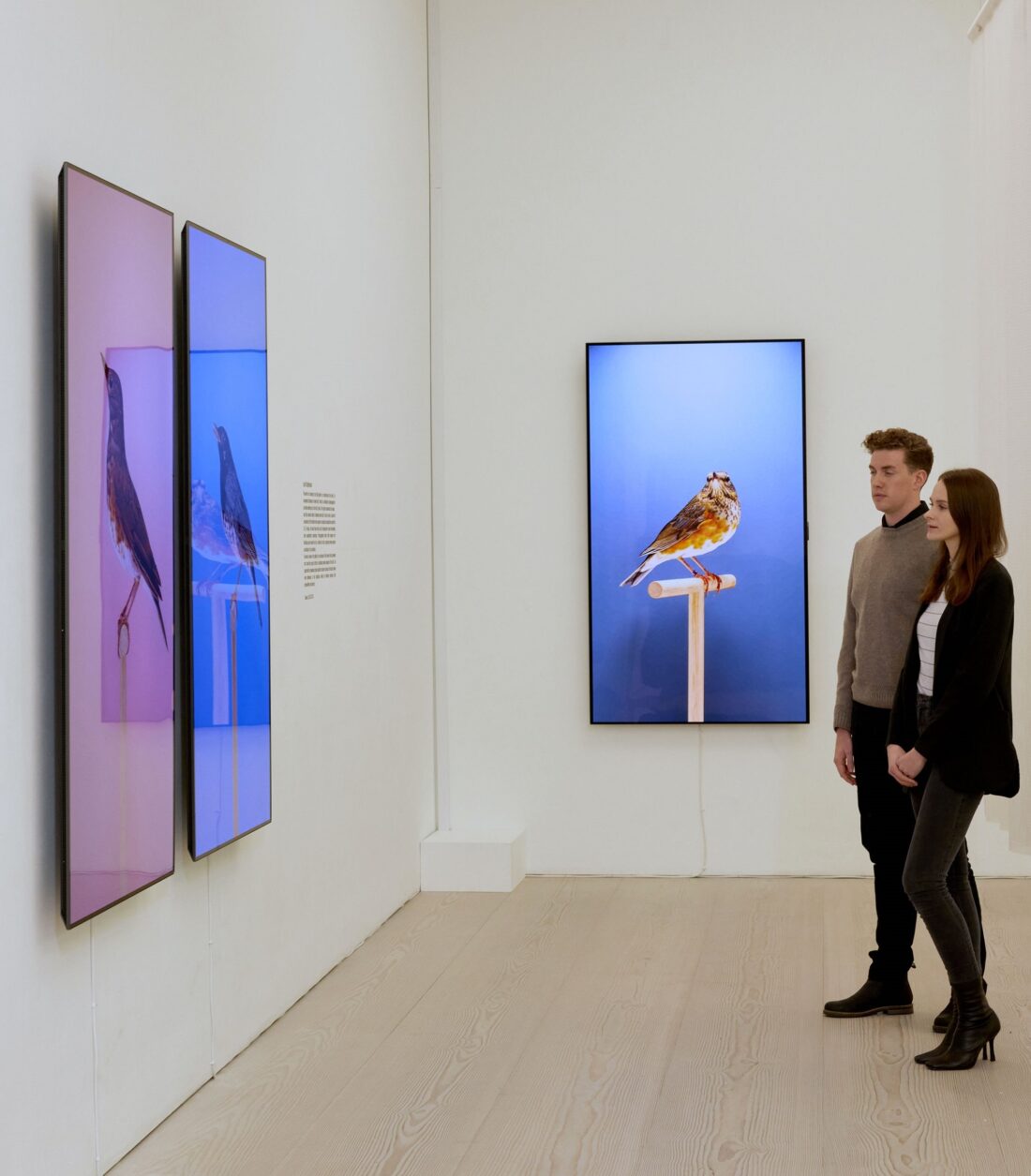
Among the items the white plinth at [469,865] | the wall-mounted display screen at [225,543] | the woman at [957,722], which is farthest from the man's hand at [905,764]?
the white plinth at [469,865]

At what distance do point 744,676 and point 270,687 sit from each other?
8.45ft

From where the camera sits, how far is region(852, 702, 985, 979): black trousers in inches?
162

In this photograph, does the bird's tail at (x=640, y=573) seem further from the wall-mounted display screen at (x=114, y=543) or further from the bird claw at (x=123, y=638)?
the bird claw at (x=123, y=638)

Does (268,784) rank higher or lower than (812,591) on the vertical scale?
lower

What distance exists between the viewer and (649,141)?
615cm

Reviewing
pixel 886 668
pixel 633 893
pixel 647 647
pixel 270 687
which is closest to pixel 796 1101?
pixel 886 668

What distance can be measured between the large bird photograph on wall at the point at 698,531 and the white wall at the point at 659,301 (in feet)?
0.41

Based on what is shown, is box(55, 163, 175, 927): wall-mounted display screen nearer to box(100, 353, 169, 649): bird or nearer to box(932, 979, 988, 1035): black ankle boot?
box(100, 353, 169, 649): bird

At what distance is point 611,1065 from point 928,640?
145 cm

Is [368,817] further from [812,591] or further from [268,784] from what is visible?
[812,591]

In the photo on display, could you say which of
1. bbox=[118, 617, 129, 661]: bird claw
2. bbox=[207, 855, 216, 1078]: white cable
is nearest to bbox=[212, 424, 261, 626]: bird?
bbox=[118, 617, 129, 661]: bird claw

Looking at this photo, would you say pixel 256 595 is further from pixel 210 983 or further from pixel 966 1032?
pixel 966 1032

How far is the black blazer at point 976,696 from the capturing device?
11.7 ft

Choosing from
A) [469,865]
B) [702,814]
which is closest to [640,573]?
[702,814]
